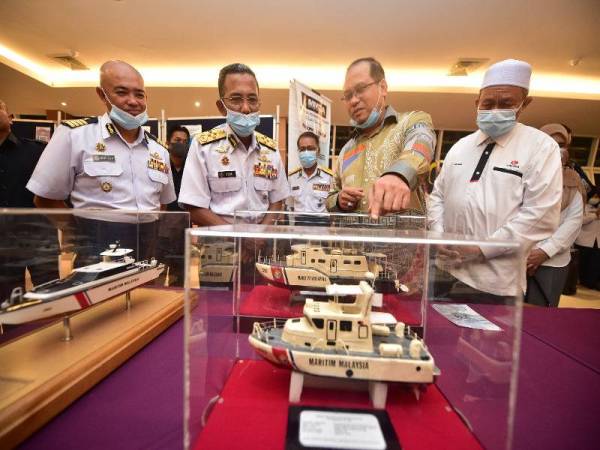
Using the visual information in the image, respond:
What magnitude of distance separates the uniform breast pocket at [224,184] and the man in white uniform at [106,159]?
2.51 ft

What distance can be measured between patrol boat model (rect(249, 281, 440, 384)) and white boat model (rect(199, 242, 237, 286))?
1.46 feet

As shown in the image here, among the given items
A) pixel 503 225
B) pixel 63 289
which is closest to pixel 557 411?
pixel 503 225

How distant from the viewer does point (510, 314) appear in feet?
4.84

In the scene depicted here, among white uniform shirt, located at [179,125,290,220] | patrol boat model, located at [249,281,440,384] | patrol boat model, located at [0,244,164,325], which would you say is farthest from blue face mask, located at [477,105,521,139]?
patrol boat model, located at [0,244,164,325]

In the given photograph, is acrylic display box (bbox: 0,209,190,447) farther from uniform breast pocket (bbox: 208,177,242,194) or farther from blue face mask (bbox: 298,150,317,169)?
blue face mask (bbox: 298,150,317,169)

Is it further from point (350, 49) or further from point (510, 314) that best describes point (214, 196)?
point (350, 49)

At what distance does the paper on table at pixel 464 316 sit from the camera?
2088 millimetres

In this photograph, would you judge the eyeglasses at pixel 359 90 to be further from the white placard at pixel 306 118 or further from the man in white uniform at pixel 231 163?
the white placard at pixel 306 118

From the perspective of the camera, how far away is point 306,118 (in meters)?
7.28

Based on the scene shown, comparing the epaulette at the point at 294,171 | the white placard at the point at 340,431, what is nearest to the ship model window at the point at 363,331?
the white placard at the point at 340,431

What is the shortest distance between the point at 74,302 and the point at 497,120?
13.0 feet

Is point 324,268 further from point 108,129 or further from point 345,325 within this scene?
point 108,129

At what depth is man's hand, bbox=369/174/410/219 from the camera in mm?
1905

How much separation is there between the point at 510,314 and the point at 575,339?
1.68m
